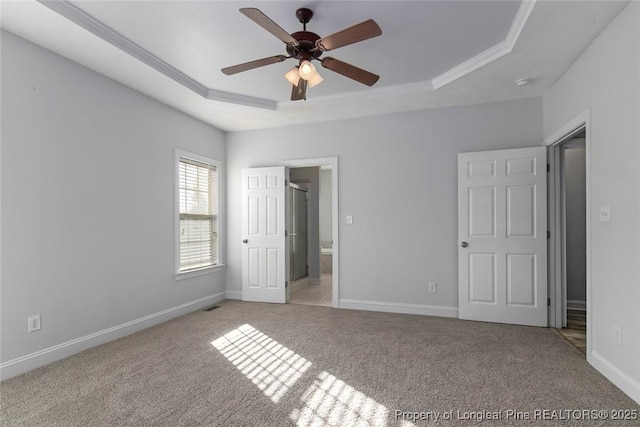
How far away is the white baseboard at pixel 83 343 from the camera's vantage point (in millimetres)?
2643

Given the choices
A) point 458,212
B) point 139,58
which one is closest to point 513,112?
point 458,212

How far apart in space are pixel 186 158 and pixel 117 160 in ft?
3.64

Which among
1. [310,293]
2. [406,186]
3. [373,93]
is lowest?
[310,293]

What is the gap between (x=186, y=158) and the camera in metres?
4.59

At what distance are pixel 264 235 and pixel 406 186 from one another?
7.14 feet

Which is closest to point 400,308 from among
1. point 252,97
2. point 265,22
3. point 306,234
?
point 306,234

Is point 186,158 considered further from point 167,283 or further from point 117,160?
point 167,283

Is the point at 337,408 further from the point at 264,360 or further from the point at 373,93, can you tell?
the point at 373,93

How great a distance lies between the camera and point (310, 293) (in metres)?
5.82

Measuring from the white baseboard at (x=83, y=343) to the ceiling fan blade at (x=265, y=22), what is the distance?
3047mm

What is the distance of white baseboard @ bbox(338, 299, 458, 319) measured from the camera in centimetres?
427

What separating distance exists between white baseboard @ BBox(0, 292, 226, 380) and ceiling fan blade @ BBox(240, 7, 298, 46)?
120 inches

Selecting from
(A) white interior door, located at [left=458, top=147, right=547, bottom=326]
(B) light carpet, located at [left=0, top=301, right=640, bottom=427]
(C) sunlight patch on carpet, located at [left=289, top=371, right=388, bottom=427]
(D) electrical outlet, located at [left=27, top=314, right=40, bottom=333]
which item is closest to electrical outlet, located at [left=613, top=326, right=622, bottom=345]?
(B) light carpet, located at [left=0, top=301, right=640, bottom=427]

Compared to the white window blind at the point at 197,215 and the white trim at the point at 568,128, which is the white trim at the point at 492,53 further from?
the white window blind at the point at 197,215
